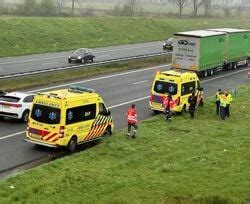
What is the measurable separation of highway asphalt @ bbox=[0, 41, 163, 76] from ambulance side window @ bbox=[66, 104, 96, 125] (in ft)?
66.7

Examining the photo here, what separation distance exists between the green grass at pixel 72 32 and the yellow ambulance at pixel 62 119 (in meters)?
36.3

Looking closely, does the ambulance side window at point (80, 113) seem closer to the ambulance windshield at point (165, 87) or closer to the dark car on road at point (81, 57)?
Answer: the ambulance windshield at point (165, 87)

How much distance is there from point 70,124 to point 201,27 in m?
77.8

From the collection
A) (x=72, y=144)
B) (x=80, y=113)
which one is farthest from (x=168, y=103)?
(x=72, y=144)

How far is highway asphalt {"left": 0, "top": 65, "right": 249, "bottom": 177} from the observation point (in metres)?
20.9

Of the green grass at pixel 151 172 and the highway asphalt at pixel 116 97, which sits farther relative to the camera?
the highway asphalt at pixel 116 97

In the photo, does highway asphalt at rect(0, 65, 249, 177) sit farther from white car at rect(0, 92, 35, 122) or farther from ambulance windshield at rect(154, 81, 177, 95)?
ambulance windshield at rect(154, 81, 177, 95)

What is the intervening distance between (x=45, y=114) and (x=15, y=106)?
5265 mm

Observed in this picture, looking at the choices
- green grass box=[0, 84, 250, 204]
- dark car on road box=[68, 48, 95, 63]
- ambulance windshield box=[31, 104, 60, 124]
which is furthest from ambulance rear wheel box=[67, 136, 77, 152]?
dark car on road box=[68, 48, 95, 63]

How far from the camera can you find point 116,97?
34.2 metres

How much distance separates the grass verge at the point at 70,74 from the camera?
35875 millimetres

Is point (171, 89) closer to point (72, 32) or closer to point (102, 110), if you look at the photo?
point (102, 110)

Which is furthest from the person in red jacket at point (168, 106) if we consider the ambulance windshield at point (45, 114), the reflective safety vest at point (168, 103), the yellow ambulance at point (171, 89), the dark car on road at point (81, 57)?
the dark car on road at point (81, 57)

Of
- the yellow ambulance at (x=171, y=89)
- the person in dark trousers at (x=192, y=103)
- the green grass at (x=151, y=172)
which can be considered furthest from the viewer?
the yellow ambulance at (x=171, y=89)
